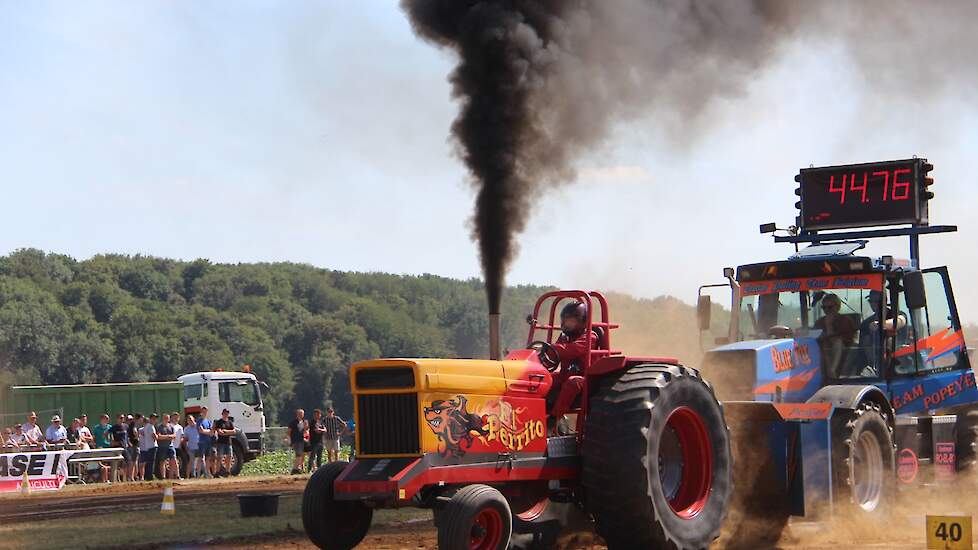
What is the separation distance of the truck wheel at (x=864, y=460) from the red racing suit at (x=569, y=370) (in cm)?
306

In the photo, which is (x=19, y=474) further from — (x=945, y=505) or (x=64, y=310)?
(x=64, y=310)

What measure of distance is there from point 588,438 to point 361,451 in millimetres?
1807

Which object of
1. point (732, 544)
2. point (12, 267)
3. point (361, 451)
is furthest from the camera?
point (12, 267)

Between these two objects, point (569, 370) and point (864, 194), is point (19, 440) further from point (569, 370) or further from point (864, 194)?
point (569, 370)

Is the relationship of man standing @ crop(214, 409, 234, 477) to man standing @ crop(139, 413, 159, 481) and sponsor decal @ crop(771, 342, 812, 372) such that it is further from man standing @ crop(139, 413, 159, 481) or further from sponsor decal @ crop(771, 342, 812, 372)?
sponsor decal @ crop(771, 342, 812, 372)

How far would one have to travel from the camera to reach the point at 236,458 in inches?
1346

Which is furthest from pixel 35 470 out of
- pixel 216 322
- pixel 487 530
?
pixel 216 322

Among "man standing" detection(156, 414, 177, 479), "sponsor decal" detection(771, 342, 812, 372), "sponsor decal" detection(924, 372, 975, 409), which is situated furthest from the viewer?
"man standing" detection(156, 414, 177, 479)

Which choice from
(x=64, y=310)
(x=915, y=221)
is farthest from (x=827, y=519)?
(x=64, y=310)

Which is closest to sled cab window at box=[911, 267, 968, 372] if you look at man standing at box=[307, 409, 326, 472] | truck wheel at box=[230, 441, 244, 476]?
man standing at box=[307, 409, 326, 472]

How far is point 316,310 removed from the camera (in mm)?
120125

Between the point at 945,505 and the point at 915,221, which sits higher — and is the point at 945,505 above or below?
below

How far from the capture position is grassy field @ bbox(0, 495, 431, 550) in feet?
48.9

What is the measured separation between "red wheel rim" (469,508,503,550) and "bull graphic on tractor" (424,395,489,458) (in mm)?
530
